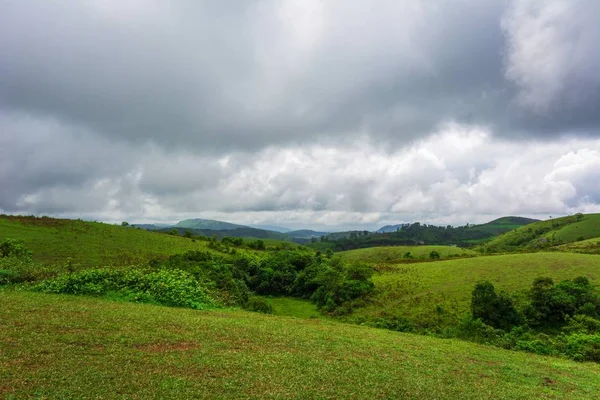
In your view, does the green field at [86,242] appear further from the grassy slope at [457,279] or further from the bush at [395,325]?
the grassy slope at [457,279]

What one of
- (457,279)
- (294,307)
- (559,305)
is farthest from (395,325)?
(457,279)

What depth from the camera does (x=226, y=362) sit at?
48.4ft

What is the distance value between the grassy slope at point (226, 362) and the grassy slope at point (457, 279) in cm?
3152

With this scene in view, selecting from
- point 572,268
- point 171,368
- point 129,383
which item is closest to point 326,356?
point 171,368

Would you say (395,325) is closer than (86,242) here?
Yes

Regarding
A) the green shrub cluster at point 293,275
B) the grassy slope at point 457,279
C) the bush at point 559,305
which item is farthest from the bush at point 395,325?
the bush at point 559,305

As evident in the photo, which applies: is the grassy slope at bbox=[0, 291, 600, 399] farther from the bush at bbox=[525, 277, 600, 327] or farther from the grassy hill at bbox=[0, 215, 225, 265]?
the grassy hill at bbox=[0, 215, 225, 265]

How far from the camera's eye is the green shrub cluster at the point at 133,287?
27.5m

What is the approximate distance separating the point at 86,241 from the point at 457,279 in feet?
236

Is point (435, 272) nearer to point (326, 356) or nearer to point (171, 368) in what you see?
point (326, 356)

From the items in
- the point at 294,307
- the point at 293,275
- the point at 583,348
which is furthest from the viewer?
the point at 293,275

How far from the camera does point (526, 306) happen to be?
4719 centimetres

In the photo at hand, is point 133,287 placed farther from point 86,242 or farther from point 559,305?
point 559,305

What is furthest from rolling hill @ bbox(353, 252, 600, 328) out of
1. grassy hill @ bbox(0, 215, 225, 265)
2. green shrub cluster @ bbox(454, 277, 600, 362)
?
grassy hill @ bbox(0, 215, 225, 265)
